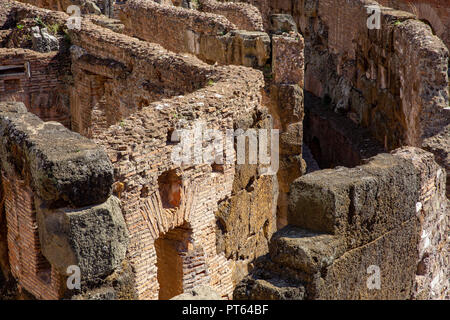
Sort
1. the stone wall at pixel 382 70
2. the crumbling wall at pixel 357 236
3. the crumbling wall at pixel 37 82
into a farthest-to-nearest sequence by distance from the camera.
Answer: the crumbling wall at pixel 37 82
the stone wall at pixel 382 70
the crumbling wall at pixel 357 236

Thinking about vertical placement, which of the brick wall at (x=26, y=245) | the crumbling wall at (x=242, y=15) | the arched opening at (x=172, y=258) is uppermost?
the crumbling wall at (x=242, y=15)

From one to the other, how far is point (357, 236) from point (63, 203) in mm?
2012

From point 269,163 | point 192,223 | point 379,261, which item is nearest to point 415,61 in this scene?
point 269,163

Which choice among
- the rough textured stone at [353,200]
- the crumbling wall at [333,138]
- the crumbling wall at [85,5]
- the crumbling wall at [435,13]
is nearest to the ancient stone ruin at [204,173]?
the rough textured stone at [353,200]

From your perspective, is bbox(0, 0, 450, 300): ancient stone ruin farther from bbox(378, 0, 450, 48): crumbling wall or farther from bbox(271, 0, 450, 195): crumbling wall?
bbox(378, 0, 450, 48): crumbling wall

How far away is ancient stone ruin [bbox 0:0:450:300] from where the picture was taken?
490 cm

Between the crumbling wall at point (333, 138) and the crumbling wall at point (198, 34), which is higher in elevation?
the crumbling wall at point (198, 34)

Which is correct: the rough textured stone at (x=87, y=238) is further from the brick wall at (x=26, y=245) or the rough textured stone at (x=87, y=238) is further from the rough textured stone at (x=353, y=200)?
the rough textured stone at (x=353, y=200)

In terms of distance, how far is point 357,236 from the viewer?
4926 mm

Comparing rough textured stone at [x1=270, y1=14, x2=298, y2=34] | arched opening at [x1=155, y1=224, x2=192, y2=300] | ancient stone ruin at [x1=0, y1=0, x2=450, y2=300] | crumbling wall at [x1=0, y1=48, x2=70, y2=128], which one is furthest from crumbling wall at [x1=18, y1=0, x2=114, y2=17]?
arched opening at [x1=155, y1=224, x2=192, y2=300]

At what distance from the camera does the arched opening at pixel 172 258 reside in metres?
6.83

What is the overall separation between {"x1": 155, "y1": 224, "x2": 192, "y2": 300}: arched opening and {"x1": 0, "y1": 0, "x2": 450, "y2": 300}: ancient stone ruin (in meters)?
0.02

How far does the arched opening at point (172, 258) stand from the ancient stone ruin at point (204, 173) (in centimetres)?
2

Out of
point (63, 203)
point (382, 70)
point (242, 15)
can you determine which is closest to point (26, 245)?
point (63, 203)
